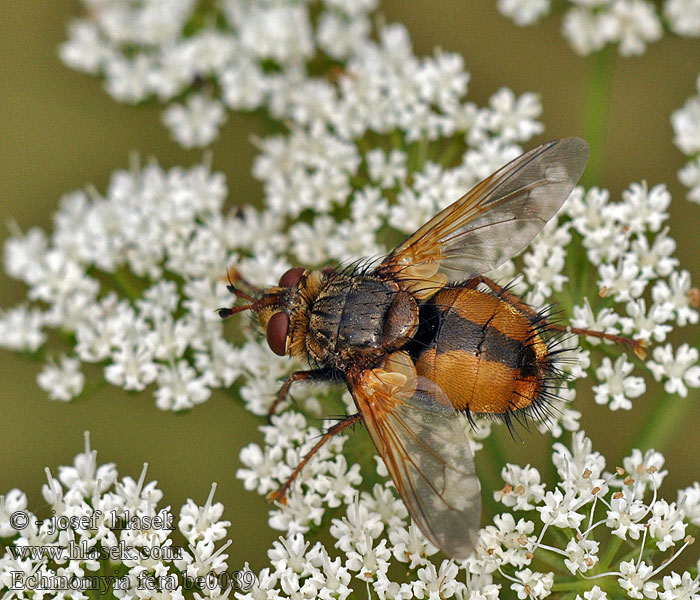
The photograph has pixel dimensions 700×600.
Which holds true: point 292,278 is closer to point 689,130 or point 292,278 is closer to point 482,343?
point 482,343

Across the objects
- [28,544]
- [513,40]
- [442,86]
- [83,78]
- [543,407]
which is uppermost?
[83,78]

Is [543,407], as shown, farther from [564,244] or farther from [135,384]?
[135,384]

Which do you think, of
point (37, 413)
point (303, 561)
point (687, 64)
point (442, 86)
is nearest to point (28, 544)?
point (303, 561)

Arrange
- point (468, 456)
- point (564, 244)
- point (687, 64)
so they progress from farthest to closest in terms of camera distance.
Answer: point (687, 64)
point (564, 244)
point (468, 456)

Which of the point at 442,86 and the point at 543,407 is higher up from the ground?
the point at 442,86

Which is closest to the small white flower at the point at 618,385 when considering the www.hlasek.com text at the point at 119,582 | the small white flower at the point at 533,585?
the small white flower at the point at 533,585

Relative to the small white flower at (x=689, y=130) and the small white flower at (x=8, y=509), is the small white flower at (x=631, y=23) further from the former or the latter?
the small white flower at (x=8, y=509)

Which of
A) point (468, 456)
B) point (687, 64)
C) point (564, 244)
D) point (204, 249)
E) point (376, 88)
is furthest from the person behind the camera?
point (687, 64)
